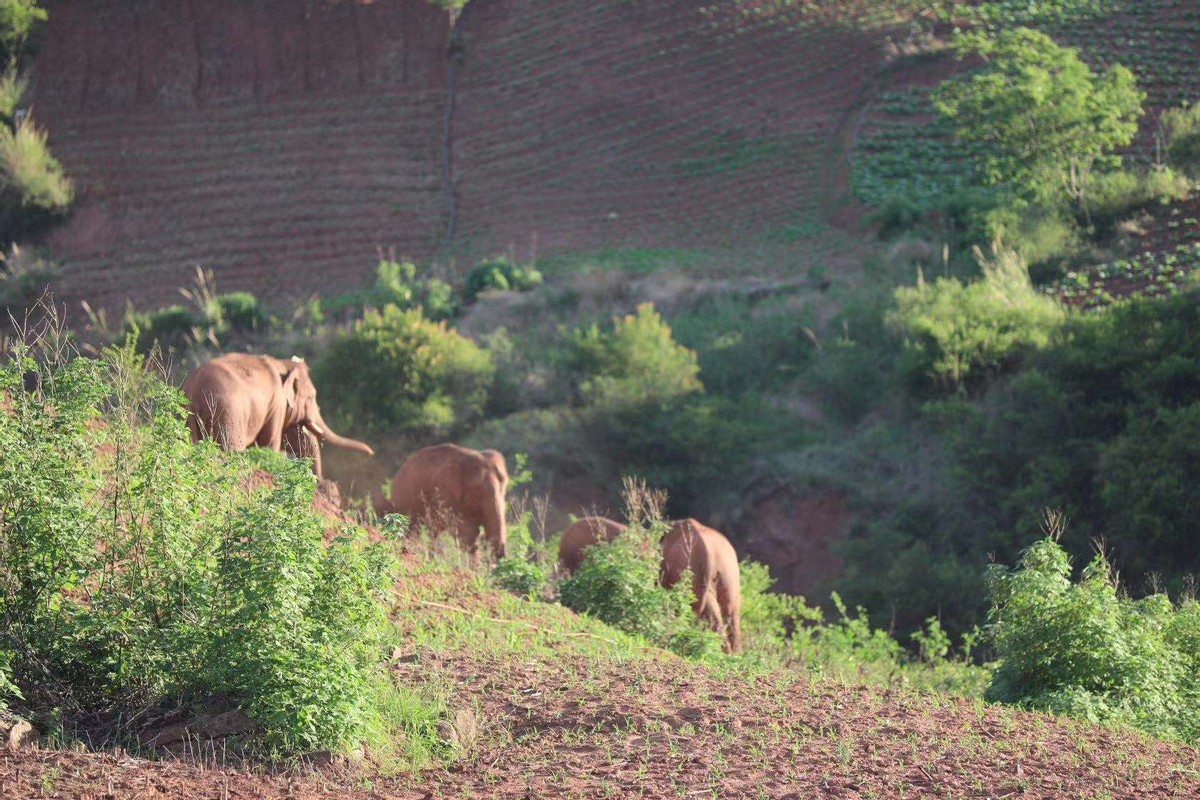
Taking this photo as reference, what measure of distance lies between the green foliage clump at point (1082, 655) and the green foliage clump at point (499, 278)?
76.6 feet

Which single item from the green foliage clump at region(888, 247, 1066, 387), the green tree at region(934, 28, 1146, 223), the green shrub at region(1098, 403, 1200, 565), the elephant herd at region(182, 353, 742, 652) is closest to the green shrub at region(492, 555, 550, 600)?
the elephant herd at region(182, 353, 742, 652)

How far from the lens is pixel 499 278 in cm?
3334

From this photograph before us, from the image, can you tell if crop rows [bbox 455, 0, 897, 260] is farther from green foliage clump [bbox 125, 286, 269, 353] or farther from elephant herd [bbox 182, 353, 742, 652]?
elephant herd [bbox 182, 353, 742, 652]

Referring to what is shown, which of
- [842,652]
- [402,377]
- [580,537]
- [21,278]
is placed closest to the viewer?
[842,652]

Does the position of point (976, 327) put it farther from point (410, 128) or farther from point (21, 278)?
point (21, 278)

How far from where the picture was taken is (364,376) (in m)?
27.2

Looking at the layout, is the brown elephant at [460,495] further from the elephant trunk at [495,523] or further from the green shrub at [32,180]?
the green shrub at [32,180]

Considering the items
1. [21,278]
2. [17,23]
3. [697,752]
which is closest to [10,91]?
[17,23]

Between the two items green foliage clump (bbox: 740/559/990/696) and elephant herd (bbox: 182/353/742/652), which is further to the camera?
elephant herd (bbox: 182/353/742/652)

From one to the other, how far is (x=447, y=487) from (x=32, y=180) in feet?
100

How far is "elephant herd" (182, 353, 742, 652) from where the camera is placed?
1233 centimetres

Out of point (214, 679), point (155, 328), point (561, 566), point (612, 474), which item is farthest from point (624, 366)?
point (214, 679)

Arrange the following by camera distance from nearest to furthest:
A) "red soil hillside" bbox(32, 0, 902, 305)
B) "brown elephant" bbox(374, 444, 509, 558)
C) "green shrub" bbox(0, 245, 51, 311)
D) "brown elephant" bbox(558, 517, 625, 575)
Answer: "brown elephant" bbox(558, 517, 625, 575)
"brown elephant" bbox(374, 444, 509, 558)
"green shrub" bbox(0, 245, 51, 311)
"red soil hillside" bbox(32, 0, 902, 305)

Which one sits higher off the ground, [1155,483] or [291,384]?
[291,384]
